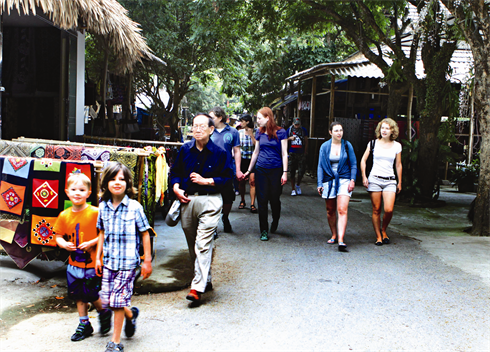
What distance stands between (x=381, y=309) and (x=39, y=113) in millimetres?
8486

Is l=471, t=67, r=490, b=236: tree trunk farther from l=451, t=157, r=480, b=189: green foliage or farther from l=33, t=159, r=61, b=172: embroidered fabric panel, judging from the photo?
l=451, t=157, r=480, b=189: green foliage

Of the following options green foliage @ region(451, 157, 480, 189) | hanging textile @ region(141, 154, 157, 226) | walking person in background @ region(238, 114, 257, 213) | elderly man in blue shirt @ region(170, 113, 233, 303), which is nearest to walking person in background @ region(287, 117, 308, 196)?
walking person in background @ region(238, 114, 257, 213)

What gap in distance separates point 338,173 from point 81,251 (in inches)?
165

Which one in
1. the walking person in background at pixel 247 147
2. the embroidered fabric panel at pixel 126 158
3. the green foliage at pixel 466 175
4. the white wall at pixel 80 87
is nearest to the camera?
the embroidered fabric panel at pixel 126 158

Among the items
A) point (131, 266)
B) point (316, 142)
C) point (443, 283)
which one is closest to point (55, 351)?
point (131, 266)

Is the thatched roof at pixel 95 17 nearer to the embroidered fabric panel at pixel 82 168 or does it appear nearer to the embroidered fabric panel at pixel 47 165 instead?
the embroidered fabric panel at pixel 47 165

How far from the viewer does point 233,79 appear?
821 inches

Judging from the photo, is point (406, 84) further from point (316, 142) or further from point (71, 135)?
point (71, 135)

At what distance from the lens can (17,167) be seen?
16.2 feet

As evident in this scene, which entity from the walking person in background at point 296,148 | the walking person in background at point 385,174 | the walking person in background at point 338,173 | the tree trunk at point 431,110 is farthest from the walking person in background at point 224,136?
the tree trunk at point 431,110

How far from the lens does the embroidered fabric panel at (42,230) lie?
16.1 ft

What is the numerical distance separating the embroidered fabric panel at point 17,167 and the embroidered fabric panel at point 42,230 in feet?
1.53

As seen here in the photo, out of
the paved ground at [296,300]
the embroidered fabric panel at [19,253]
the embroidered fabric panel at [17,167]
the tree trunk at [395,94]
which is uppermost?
the tree trunk at [395,94]

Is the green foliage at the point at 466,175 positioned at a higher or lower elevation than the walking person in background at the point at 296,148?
→ lower
